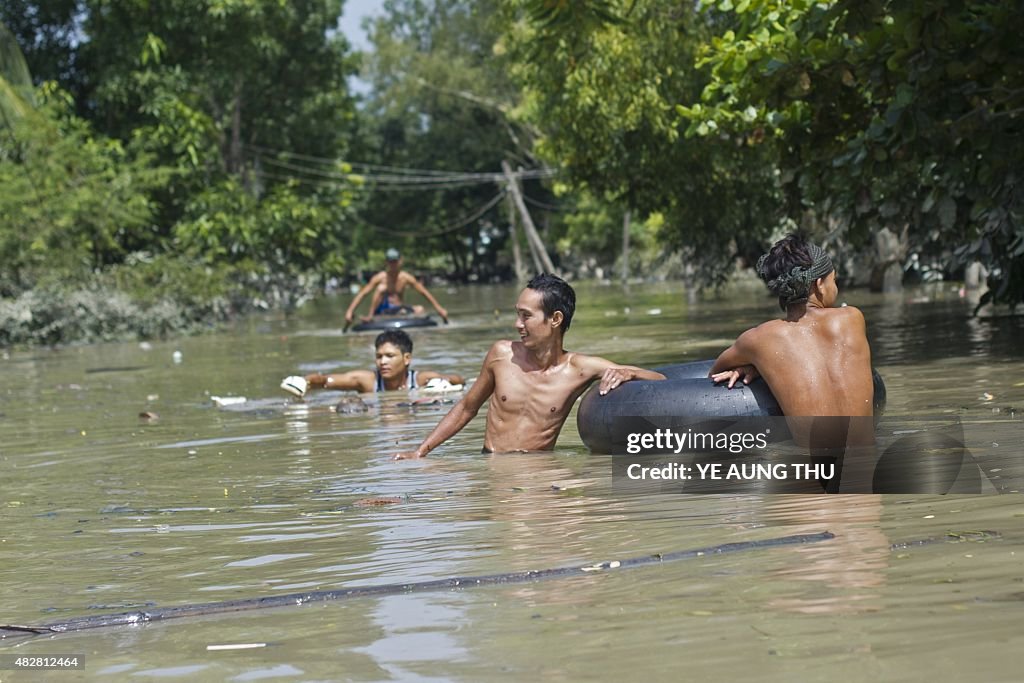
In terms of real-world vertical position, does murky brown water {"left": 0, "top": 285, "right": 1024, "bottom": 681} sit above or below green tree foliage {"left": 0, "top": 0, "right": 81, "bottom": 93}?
below

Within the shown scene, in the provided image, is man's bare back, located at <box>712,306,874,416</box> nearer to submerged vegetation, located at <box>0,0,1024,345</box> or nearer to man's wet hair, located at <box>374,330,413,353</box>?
submerged vegetation, located at <box>0,0,1024,345</box>

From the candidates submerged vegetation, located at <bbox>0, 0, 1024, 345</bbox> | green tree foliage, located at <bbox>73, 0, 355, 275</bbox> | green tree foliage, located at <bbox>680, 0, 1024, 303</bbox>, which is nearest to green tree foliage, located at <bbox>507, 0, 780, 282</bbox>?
submerged vegetation, located at <bbox>0, 0, 1024, 345</bbox>

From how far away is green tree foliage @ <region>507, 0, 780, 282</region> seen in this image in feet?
78.0

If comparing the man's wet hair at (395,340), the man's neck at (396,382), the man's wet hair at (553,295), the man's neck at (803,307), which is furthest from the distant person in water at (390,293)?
the man's neck at (803,307)

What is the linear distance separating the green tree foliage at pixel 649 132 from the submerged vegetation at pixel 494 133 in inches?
2.1

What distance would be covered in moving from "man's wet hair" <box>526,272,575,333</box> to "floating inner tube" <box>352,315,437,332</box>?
659 inches

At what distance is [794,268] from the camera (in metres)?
7.16

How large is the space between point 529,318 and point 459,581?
3297 millimetres

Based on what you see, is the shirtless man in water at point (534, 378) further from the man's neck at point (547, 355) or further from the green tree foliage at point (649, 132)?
the green tree foliage at point (649, 132)

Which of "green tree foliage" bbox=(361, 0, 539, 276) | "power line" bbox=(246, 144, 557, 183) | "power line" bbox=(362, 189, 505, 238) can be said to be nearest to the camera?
"power line" bbox=(246, 144, 557, 183)

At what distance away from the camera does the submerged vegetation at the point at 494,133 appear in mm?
13242

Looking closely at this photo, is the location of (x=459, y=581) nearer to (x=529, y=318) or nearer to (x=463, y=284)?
(x=529, y=318)

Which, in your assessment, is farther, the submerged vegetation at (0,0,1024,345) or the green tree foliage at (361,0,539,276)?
the green tree foliage at (361,0,539,276)

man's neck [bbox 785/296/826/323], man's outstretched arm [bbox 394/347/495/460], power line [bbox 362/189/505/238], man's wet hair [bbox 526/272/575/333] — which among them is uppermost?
power line [bbox 362/189/505/238]
